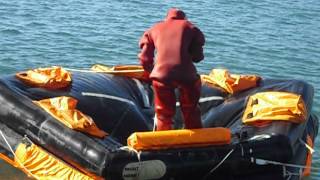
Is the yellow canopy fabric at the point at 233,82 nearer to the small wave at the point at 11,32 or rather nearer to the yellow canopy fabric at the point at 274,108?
the yellow canopy fabric at the point at 274,108

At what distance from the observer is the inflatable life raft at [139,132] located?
20.0 ft

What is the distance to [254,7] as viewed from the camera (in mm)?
20734

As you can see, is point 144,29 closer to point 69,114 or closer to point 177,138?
point 69,114

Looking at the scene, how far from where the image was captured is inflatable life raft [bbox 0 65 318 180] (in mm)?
6090

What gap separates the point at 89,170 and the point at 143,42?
54.9 inches

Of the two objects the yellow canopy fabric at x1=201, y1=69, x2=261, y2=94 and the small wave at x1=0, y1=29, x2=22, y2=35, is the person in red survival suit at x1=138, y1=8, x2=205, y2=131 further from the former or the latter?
the small wave at x1=0, y1=29, x2=22, y2=35

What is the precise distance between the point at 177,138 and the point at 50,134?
1.29m

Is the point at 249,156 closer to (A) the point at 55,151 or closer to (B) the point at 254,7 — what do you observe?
(A) the point at 55,151

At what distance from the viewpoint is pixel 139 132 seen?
6.42m

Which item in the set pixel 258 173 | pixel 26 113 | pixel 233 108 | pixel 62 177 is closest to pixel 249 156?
pixel 258 173

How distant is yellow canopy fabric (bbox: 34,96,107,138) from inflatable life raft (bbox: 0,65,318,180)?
0.01 metres

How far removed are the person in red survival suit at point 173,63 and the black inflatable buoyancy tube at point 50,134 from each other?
2.72 ft

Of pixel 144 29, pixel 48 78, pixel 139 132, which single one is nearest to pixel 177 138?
pixel 139 132

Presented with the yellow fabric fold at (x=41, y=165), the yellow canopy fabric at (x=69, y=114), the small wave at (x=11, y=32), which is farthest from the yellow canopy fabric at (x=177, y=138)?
the small wave at (x=11, y=32)
